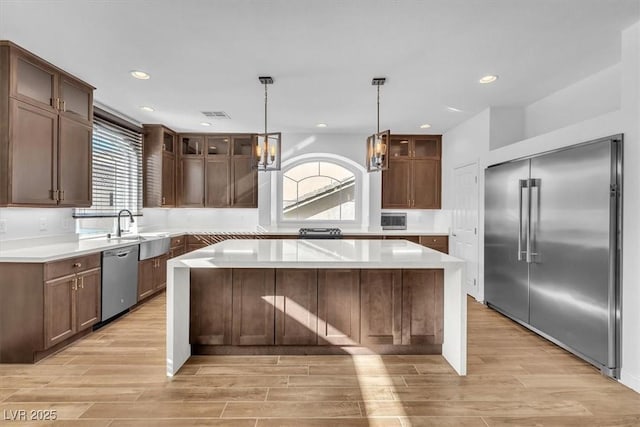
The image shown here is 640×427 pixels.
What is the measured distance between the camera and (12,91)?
2.71m

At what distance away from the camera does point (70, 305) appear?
9.78 feet

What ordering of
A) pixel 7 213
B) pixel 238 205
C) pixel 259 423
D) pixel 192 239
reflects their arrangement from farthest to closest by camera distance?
1. pixel 238 205
2. pixel 192 239
3. pixel 7 213
4. pixel 259 423

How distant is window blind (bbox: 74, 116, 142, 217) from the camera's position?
4227 mm

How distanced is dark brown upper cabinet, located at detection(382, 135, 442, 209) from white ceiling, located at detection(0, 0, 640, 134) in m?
1.73

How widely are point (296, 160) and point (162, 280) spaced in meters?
2.77

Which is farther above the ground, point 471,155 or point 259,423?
point 471,155

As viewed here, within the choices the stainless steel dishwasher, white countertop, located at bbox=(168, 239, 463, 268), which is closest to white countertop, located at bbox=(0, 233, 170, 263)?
the stainless steel dishwasher

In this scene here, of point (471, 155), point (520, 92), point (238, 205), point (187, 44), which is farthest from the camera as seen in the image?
point (238, 205)

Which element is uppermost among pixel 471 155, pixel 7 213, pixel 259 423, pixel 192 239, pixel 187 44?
pixel 187 44

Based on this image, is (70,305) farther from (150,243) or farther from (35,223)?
(150,243)

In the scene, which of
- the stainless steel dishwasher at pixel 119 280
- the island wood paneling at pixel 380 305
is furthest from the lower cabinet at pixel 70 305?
the island wood paneling at pixel 380 305

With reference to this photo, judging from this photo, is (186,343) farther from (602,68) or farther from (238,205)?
(602,68)

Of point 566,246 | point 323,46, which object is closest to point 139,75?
point 323,46

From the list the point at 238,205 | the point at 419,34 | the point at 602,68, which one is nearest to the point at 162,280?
the point at 238,205
